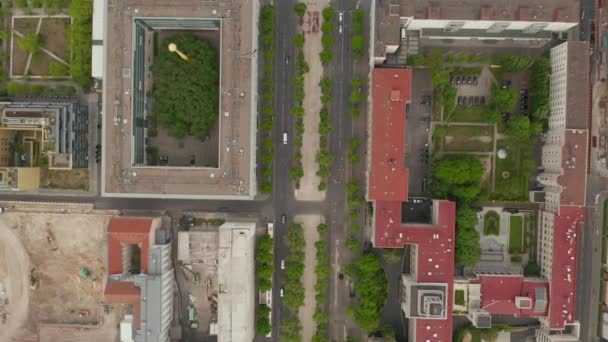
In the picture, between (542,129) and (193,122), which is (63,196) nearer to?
(193,122)

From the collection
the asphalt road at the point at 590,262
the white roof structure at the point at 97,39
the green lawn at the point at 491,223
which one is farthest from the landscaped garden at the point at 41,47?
the asphalt road at the point at 590,262

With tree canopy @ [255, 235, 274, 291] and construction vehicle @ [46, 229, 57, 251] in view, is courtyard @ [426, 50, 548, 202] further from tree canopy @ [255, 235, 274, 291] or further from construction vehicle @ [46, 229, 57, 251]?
construction vehicle @ [46, 229, 57, 251]

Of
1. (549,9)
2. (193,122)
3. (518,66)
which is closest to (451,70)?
(518,66)

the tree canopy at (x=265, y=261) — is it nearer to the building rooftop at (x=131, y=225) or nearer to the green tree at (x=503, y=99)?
the building rooftop at (x=131, y=225)

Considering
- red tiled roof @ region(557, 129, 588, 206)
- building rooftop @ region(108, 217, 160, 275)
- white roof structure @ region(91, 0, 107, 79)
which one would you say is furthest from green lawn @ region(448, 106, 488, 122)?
white roof structure @ region(91, 0, 107, 79)

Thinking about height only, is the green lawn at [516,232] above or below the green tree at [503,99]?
below

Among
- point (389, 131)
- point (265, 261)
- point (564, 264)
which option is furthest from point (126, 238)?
point (564, 264)
